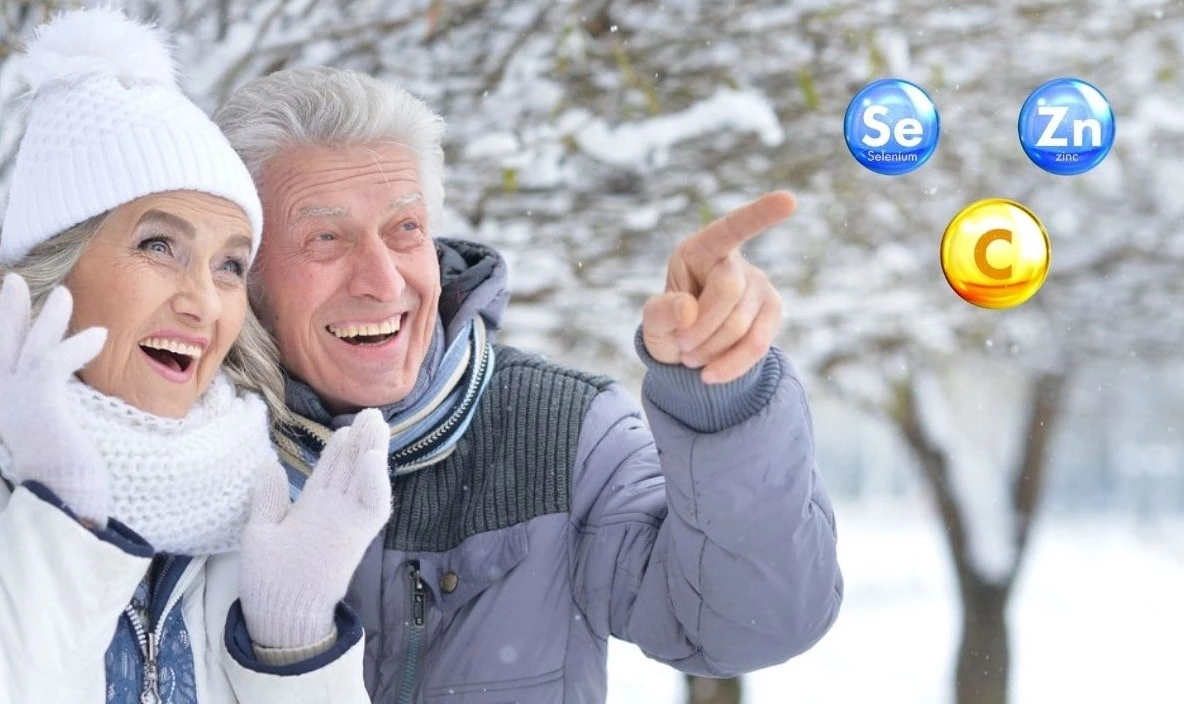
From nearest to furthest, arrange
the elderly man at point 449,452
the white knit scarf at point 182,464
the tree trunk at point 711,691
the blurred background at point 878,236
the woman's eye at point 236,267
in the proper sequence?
the white knit scarf at point 182,464, the woman's eye at point 236,267, the elderly man at point 449,452, the blurred background at point 878,236, the tree trunk at point 711,691

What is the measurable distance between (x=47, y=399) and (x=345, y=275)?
656mm

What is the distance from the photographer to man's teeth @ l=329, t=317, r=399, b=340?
88.4 inches

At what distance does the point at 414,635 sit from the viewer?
2176 millimetres

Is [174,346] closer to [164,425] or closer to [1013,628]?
[164,425]

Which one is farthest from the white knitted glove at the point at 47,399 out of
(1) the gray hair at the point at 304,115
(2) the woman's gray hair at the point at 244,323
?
(1) the gray hair at the point at 304,115

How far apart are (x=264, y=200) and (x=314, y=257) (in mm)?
121

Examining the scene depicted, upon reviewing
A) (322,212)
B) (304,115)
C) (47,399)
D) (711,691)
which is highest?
(304,115)

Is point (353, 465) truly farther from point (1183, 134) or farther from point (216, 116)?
point (1183, 134)

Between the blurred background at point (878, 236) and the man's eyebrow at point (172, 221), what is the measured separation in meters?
2.02

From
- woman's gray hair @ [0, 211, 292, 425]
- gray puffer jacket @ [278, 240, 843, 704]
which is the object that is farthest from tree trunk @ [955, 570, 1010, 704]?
woman's gray hair @ [0, 211, 292, 425]

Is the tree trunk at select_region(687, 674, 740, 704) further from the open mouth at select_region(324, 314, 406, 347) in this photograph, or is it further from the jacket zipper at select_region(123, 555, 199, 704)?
the jacket zipper at select_region(123, 555, 199, 704)

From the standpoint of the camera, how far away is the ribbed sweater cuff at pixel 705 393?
1831mm

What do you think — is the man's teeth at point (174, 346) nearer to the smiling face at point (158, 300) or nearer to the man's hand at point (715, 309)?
the smiling face at point (158, 300)

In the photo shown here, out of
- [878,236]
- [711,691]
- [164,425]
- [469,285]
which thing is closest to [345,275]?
[469,285]
